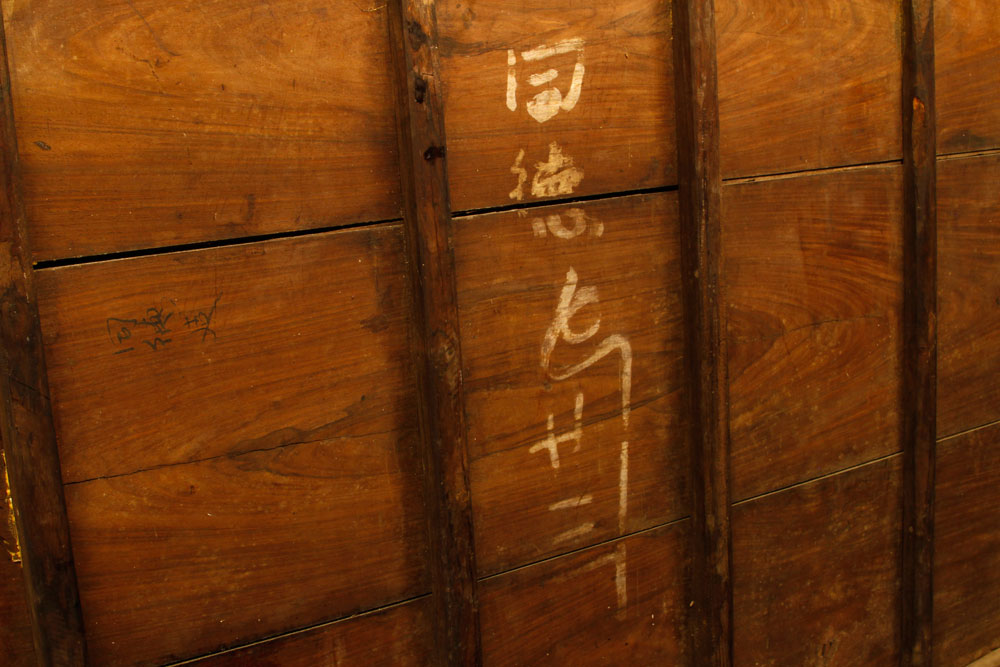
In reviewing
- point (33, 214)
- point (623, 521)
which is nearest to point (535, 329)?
point (623, 521)

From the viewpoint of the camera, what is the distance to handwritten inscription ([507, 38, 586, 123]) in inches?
59.5

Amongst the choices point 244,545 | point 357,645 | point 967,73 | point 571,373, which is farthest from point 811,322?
point 244,545

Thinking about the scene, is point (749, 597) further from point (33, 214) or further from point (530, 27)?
point (33, 214)

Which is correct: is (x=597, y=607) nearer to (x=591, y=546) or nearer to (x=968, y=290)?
(x=591, y=546)

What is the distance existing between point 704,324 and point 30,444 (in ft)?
3.97

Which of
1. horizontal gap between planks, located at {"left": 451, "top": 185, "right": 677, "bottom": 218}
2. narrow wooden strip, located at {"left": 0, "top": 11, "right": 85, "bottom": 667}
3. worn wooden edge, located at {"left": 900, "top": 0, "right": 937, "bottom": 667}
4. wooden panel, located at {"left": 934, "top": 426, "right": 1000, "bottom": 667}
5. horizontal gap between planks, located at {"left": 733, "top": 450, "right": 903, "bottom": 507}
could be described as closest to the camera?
narrow wooden strip, located at {"left": 0, "top": 11, "right": 85, "bottom": 667}

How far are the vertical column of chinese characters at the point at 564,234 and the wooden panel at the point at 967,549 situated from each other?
1.02 meters

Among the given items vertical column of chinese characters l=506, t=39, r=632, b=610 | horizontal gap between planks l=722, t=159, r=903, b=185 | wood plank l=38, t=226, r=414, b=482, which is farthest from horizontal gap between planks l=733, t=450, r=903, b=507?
wood plank l=38, t=226, r=414, b=482

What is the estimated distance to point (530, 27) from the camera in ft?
4.99

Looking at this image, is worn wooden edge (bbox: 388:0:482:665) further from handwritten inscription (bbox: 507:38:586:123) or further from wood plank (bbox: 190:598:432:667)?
handwritten inscription (bbox: 507:38:586:123)

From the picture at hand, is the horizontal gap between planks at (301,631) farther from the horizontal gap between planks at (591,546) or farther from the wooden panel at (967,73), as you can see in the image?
the wooden panel at (967,73)

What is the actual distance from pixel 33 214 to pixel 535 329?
33.1 inches

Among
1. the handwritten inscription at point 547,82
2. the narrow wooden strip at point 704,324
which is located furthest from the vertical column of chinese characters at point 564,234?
the narrow wooden strip at point 704,324

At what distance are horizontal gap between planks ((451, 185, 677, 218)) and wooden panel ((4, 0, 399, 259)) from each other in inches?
5.7
